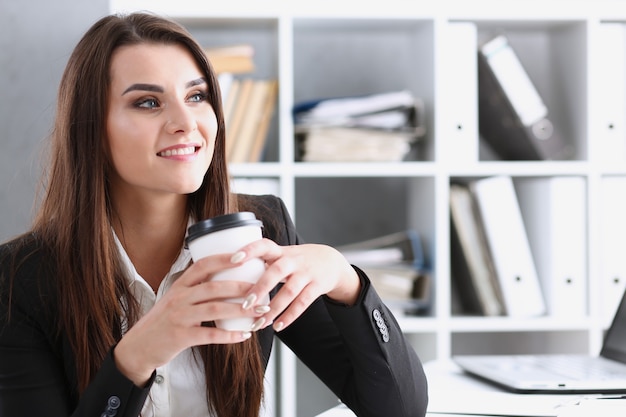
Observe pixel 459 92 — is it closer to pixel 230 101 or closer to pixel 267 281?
pixel 230 101

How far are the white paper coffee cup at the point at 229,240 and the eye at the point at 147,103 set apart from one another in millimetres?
448

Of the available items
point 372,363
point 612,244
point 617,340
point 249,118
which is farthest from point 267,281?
point 612,244

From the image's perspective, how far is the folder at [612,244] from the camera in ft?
7.61

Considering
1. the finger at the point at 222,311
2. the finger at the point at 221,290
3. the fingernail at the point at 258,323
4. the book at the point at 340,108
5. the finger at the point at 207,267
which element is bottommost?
the fingernail at the point at 258,323

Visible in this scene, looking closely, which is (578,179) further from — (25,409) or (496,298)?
(25,409)

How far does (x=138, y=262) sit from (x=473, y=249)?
1.19 meters

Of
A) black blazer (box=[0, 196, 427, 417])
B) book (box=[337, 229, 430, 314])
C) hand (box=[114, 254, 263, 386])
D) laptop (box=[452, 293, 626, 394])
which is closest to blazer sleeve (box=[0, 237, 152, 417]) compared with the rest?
black blazer (box=[0, 196, 427, 417])

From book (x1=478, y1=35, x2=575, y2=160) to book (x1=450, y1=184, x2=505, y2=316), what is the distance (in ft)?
0.74

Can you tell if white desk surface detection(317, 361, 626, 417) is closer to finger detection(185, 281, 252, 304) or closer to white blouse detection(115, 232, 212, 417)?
white blouse detection(115, 232, 212, 417)

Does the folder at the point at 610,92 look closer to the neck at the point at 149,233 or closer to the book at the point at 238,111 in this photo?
the book at the point at 238,111

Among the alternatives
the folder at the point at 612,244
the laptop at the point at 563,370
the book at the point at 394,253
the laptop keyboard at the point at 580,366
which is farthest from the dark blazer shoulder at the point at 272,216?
the folder at the point at 612,244

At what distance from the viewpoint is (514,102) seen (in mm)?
2330

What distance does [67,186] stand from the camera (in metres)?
1.38

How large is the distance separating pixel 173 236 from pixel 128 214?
9cm
